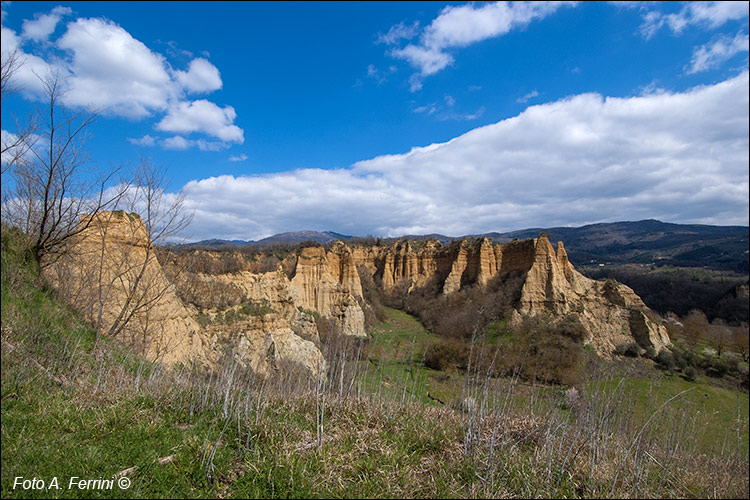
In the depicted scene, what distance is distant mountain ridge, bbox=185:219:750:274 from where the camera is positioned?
968 inches

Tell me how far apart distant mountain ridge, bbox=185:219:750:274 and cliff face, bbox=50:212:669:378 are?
386cm

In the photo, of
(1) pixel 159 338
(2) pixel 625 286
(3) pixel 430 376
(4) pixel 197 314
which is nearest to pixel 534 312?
(2) pixel 625 286

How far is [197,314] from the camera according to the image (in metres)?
14.1

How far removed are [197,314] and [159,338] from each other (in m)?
4.35

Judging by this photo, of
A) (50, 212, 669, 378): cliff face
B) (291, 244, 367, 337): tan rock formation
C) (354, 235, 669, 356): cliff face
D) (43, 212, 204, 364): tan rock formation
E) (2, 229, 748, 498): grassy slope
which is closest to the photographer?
(2, 229, 748, 498): grassy slope

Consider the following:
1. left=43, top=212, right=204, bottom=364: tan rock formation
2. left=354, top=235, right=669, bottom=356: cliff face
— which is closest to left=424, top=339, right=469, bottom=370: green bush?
left=354, top=235, right=669, bottom=356: cliff face

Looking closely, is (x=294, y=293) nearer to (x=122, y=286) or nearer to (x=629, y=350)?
(x=122, y=286)

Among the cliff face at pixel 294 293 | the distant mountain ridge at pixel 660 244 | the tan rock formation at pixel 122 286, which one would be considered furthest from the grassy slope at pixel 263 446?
the distant mountain ridge at pixel 660 244

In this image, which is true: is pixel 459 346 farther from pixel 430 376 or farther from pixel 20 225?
pixel 20 225

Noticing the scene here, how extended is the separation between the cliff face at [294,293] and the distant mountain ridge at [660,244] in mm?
3859

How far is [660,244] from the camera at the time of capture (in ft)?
104

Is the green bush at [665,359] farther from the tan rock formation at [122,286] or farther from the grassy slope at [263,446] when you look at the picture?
the tan rock formation at [122,286]

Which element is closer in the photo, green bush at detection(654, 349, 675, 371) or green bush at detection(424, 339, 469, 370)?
green bush at detection(654, 349, 675, 371)

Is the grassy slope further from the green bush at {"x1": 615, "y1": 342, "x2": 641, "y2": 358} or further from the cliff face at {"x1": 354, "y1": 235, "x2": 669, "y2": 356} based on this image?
the cliff face at {"x1": 354, "y1": 235, "x2": 669, "y2": 356}
